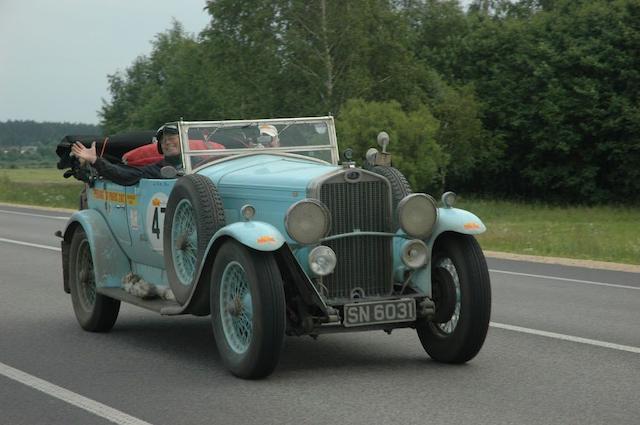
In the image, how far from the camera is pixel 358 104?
46.8 m

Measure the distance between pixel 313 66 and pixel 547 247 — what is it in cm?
3097

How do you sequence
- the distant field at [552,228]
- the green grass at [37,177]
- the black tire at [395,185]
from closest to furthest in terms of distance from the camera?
the black tire at [395,185]
the distant field at [552,228]
the green grass at [37,177]

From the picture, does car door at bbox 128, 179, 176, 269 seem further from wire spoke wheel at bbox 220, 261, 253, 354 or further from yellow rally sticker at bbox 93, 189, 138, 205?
wire spoke wheel at bbox 220, 261, 253, 354

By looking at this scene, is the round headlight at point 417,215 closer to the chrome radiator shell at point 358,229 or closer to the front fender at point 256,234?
the chrome radiator shell at point 358,229

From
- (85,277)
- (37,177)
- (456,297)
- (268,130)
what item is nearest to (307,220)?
(456,297)

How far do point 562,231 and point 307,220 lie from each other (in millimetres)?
22407

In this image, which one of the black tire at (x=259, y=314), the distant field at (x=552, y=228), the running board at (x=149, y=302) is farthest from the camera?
the distant field at (x=552, y=228)

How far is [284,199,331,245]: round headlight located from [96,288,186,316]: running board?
3.97 ft

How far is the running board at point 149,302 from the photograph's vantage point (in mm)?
8422

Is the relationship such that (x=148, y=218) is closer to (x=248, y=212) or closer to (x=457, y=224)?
(x=248, y=212)

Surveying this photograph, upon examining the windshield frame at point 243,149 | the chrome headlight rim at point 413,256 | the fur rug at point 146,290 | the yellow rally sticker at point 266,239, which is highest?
the windshield frame at point 243,149

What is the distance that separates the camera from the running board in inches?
332

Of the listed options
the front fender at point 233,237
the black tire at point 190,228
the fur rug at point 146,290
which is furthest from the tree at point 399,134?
the front fender at point 233,237

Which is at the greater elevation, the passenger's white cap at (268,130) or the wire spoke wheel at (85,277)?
the passenger's white cap at (268,130)
